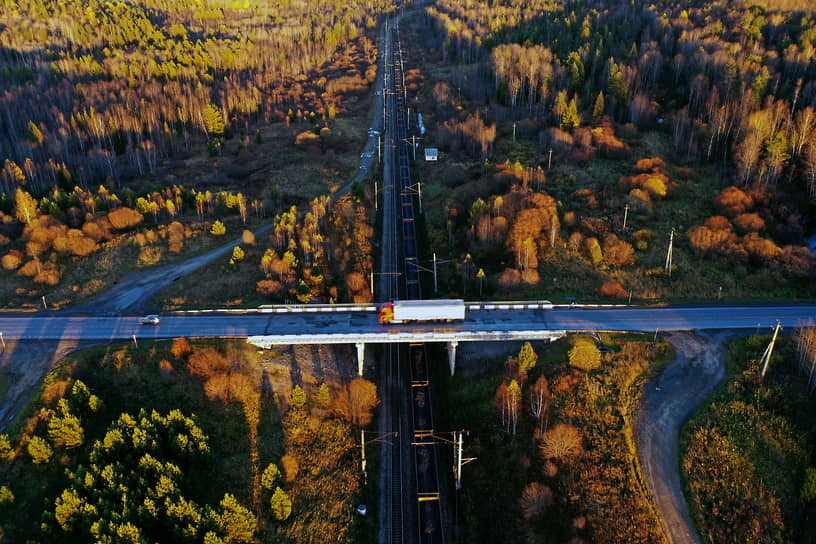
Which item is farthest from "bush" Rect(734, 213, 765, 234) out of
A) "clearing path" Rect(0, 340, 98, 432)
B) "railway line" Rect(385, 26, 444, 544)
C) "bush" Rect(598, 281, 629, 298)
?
"clearing path" Rect(0, 340, 98, 432)

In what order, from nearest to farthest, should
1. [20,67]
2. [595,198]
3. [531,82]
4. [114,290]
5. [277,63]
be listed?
[114,290] → [595,198] → [531,82] → [20,67] → [277,63]

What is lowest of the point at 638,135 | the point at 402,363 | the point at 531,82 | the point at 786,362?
the point at 402,363

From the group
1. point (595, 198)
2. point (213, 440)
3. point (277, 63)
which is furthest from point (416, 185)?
point (277, 63)

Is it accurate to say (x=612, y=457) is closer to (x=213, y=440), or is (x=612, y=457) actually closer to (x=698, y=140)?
(x=213, y=440)

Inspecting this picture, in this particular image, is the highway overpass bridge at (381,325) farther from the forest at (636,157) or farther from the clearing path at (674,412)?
the forest at (636,157)

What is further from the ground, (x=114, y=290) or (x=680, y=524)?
(x=114, y=290)

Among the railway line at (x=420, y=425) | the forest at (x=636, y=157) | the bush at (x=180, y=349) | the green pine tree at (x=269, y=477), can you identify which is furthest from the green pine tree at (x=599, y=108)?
the green pine tree at (x=269, y=477)

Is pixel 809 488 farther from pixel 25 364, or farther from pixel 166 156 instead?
pixel 166 156

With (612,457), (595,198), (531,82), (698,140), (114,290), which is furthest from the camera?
(531,82)
